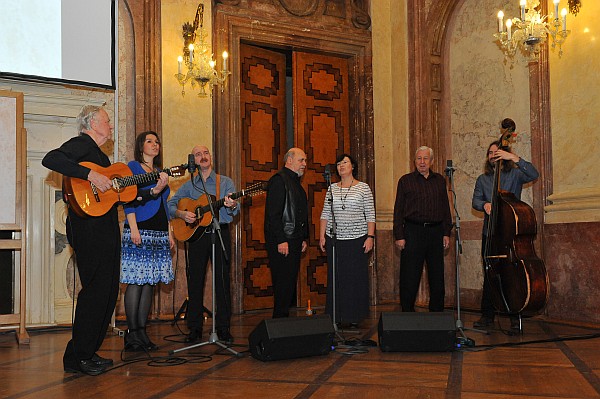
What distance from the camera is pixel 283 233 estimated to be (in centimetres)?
510

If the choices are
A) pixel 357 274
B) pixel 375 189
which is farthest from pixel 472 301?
pixel 357 274

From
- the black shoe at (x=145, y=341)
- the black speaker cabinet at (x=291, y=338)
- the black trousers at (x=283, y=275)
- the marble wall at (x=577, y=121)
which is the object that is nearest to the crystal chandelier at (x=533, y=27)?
the marble wall at (x=577, y=121)

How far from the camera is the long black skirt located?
5.42 meters

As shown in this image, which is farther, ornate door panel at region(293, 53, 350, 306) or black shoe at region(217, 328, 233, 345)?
ornate door panel at region(293, 53, 350, 306)

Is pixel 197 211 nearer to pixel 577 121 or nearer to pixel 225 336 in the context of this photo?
pixel 225 336

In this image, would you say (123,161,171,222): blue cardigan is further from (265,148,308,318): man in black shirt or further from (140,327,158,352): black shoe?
(265,148,308,318): man in black shirt

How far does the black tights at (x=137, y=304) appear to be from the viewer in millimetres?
4543

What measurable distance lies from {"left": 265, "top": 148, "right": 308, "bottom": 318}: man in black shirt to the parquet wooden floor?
0.54 metres

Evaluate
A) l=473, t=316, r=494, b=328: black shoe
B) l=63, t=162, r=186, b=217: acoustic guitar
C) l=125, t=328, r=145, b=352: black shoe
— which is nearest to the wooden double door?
l=473, t=316, r=494, b=328: black shoe

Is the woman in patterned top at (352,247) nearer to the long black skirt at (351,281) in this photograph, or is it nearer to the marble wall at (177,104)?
the long black skirt at (351,281)

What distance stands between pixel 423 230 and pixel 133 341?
2.45 meters

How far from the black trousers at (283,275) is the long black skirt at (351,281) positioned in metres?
0.40

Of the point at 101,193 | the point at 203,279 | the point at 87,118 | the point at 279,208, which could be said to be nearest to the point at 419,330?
the point at 279,208

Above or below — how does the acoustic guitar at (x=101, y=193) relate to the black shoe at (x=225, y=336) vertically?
above
